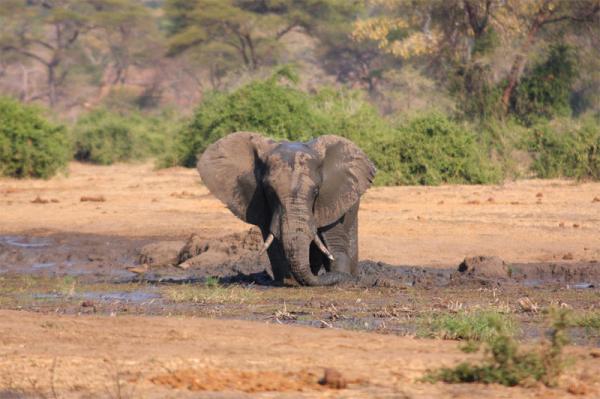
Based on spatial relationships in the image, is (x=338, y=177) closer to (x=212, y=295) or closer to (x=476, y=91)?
(x=212, y=295)

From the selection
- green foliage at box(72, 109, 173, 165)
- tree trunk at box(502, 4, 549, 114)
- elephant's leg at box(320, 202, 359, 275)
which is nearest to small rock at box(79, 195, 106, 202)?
elephant's leg at box(320, 202, 359, 275)

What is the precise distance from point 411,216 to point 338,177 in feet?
17.0

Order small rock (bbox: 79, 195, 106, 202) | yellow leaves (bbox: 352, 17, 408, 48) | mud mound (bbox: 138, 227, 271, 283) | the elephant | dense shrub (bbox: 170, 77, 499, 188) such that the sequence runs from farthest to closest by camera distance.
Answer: yellow leaves (bbox: 352, 17, 408, 48), dense shrub (bbox: 170, 77, 499, 188), small rock (bbox: 79, 195, 106, 202), mud mound (bbox: 138, 227, 271, 283), the elephant

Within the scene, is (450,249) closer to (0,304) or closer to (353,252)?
(353,252)

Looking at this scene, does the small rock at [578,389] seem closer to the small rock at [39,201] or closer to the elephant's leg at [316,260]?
the elephant's leg at [316,260]

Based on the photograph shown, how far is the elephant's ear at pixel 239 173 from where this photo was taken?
30.4 ft

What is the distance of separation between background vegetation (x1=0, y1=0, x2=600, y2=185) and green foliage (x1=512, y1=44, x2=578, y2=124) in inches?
1.1

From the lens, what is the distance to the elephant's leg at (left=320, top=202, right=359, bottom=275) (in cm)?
941

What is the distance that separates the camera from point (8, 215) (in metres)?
15.3

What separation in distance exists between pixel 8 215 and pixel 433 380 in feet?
36.2

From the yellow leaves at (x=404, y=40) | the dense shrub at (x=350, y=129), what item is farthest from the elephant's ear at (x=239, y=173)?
the yellow leaves at (x=404, y=40)

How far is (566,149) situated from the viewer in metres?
18.2

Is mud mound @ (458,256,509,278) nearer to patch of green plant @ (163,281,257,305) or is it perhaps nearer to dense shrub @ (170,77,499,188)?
patch of green plant @ (163,281,257,305)

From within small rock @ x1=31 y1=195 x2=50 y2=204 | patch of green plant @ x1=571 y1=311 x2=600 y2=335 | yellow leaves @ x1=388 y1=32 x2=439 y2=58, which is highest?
yellow leaves @ x1=388 y1=32 x2=439 y2=58
